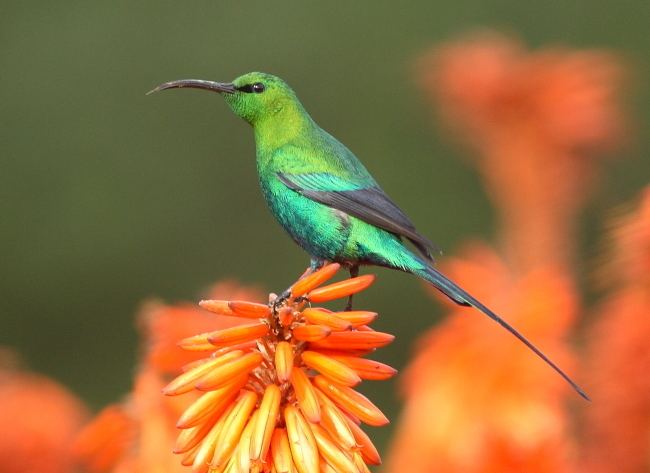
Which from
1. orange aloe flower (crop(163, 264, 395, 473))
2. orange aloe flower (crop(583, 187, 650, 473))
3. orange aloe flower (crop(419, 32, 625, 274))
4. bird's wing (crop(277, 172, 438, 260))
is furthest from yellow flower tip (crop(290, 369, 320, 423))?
orange aloe flower (crop(419, 32, 625, 274))

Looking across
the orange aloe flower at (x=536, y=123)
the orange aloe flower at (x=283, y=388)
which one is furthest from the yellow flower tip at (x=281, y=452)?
the orange aloe flower at (x=536, y=123)

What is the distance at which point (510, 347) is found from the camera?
2.41m

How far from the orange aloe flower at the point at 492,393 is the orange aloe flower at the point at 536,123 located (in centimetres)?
97

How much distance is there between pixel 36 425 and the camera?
2033 millimetres

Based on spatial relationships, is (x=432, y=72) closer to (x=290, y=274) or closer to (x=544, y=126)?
(x=544, y=126)

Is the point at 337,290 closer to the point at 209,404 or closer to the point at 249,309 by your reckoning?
the point at 249,309

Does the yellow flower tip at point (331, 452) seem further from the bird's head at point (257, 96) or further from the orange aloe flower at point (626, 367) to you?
the bird's head at point (257, 96)

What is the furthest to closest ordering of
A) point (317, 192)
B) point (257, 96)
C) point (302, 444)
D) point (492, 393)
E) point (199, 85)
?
point (257, 96) → point (317, 192) → point (199, 85) → point (492, 393) → point (302, 444)

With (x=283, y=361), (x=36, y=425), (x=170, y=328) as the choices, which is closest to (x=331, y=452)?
(x=283, y=361)

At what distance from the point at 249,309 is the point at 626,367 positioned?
23.4 inches

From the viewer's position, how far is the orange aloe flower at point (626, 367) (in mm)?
1799

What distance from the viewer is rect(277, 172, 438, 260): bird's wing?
244 centimetres

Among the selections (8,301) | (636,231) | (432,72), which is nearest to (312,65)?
(8,301)

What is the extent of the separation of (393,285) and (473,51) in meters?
4.61
